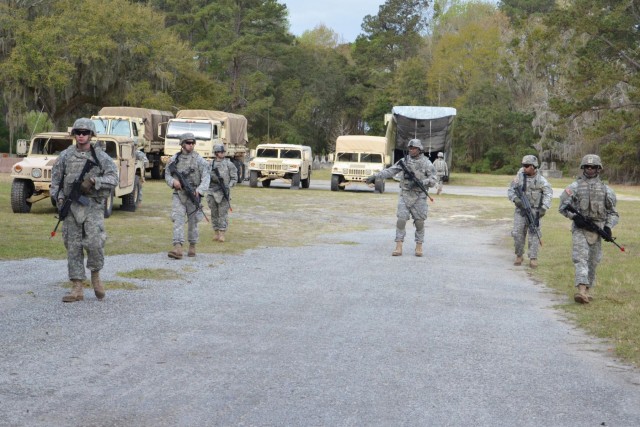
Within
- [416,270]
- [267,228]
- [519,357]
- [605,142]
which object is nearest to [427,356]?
[519,357]

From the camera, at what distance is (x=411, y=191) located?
14938 millimetres

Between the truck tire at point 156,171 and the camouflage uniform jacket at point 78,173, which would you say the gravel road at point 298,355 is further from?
the truck tire at point 156,171

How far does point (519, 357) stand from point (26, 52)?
38439mm

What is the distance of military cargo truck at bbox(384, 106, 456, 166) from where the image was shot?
4084 centimetres

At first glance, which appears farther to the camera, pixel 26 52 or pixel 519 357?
pixel 26 52

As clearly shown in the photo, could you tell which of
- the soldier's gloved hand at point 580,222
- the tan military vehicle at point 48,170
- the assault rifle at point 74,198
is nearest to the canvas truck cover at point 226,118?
the tan military vehicle at point 48,170

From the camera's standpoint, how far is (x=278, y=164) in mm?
35812

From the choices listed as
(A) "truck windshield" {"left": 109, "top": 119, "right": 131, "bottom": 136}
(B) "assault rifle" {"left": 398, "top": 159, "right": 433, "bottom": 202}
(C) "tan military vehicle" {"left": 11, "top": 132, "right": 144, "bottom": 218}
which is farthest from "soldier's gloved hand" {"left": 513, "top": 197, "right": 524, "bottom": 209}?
(A) "truck windshield" {"left": 109, "top": 119, "right": 131, "bottom": 136}

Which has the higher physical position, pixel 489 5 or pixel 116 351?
pixel 489 5

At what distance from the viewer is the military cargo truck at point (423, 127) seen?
4084cm

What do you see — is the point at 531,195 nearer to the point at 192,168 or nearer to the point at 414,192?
the point at 414,192

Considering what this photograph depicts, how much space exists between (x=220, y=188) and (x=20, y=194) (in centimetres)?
599

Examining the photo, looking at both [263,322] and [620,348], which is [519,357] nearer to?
[620,348]

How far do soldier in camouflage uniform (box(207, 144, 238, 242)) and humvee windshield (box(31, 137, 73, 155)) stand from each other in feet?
19.0
